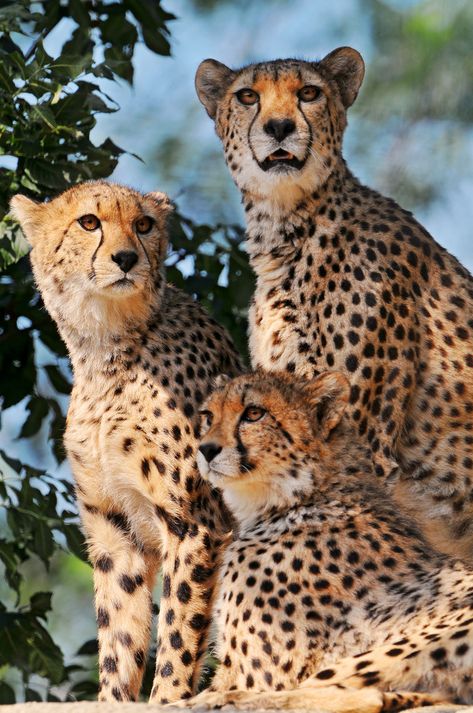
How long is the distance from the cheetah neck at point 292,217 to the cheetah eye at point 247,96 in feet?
0.87

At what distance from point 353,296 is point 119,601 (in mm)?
1069

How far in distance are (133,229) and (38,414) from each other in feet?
4.12

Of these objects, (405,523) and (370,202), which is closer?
(405,523)

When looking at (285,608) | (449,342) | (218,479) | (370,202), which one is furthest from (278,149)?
(285,608)

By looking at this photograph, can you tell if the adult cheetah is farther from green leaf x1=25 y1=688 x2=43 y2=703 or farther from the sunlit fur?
green leaf x1=25 y1=688 x2=43 y2=703

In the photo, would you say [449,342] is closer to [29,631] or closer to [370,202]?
[370,202]

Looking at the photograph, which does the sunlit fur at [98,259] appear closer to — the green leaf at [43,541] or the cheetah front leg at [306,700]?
the green leaf at [43,541]

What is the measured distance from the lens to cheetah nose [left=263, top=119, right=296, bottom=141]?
419 centimetres

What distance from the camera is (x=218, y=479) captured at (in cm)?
369

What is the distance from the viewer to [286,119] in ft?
13.8

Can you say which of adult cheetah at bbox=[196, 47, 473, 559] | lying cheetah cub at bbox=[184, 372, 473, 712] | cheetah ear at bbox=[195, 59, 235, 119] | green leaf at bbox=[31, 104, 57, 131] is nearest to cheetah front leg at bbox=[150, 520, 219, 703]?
lying cheetah cub at bbox=[184, 372, 473, 712]

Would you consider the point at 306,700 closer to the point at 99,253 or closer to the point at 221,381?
the point at 221,381

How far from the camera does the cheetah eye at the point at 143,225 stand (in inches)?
170

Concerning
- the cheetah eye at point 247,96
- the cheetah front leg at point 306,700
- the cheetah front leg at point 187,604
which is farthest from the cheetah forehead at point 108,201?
the cheetah front leg at point 306,700
